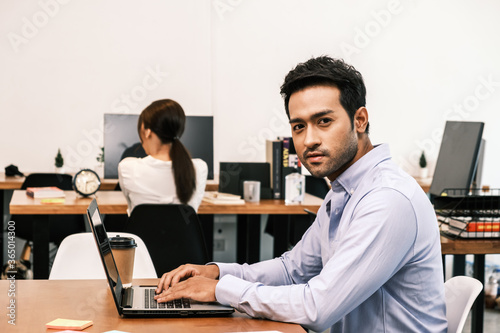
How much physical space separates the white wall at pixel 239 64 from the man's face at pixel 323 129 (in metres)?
4.15

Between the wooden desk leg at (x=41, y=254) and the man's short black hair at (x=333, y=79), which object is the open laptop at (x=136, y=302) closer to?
the man's short black hair at (x=333, y=79)

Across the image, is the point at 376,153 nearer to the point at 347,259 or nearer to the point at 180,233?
the point at 347,259

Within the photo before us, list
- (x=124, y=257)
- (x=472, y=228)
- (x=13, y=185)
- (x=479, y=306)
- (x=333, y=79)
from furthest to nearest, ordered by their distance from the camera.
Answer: (x=13, y=185) → (x=479, y=306) → (x=472, y=228) → (x=124, y=257) → (x=333, y=79)

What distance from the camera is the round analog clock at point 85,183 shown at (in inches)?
138

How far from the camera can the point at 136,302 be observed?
142 cm

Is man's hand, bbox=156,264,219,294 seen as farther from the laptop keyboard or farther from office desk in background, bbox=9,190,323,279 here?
office desk in background, bbox=9,190,323,279

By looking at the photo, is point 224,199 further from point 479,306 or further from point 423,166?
point 423,166

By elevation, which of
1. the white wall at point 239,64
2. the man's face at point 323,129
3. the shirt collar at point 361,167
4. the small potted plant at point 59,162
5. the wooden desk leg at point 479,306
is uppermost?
the white wall at point 239,64

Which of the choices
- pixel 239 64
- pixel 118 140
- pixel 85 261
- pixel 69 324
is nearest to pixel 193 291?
pixel 69 324

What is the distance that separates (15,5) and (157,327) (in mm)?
4814

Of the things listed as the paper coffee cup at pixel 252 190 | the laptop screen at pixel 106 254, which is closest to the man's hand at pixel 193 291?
the laptop screen at pixel 106 254

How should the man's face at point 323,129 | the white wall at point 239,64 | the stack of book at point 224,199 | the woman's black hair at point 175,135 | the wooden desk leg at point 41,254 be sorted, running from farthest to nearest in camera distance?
the white wall at point 239,64 → the stack of book at point 224,199 → the wooden desk leg at point 41,254 → the woman's black hair at point 175,135 → the man's face at point 323,129

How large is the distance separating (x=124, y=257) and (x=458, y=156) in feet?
5.32

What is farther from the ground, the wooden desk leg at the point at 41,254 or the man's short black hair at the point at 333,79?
the man's short black hair at the point at 333,79
